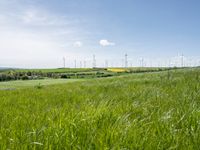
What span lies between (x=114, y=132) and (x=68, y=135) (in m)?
0.53

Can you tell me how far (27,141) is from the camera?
272 centimetres

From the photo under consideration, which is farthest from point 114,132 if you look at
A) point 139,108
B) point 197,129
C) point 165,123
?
point 139,108

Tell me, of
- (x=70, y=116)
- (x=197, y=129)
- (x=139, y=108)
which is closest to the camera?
(x=197, y=129)

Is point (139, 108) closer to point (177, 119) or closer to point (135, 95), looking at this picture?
point (177, 119)

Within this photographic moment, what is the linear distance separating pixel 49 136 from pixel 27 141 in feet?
0.80

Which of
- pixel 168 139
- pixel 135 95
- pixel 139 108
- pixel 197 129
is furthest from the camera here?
pixel 135 95

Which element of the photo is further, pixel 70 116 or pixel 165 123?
pixel 70 116

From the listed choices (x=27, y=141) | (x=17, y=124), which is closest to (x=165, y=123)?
(x=27, y=141)

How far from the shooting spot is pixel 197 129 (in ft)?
10.3

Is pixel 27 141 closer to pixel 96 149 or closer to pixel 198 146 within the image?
pixel 96 149

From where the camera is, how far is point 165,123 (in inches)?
133

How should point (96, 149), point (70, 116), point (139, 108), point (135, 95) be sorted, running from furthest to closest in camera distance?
point (135, 95)
point (139, 108)
point (70, 116)
point (96, 149)

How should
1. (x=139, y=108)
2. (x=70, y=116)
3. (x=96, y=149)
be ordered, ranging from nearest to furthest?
1. (x=96, y=149)
2. (x=70, y=116)
3. (x=139, y=108)

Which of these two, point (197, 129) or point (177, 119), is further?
point (177, 119)
